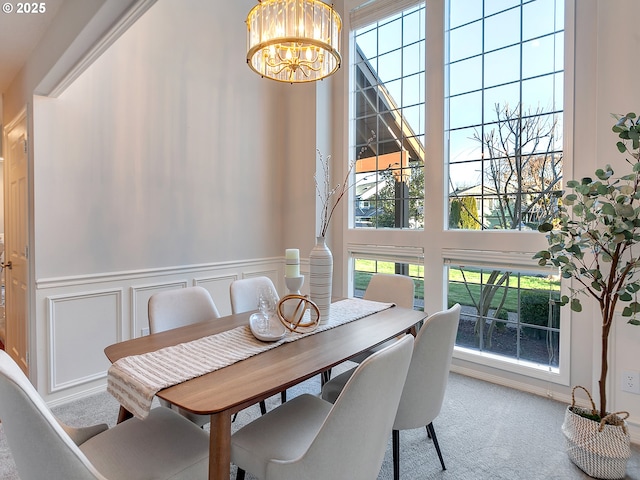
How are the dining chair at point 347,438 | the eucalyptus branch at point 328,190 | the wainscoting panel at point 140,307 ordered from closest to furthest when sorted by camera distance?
the dining chair at point 347,438 < the wainscoting panel at point 140,307 < the eucalyptus branch at point 328,190

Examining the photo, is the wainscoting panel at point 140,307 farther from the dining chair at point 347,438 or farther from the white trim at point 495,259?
the white trim at point 495,259

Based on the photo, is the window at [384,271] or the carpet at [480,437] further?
the window at [384,271]

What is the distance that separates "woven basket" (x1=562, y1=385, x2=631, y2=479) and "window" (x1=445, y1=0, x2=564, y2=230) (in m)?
1.36

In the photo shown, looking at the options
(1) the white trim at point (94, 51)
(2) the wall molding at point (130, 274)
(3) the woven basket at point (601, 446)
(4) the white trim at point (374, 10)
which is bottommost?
(3) the woven basket at point (601, 446)

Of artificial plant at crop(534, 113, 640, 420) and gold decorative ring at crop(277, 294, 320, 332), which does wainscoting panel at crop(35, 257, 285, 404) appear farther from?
artificial plant at crop(534, 113, 640, 420)

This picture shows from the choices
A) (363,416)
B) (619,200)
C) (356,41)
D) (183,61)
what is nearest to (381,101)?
(356,41)

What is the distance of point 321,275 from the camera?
2.00m

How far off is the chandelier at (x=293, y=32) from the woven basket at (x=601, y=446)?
213 centimetres

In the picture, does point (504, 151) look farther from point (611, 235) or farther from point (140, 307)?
point (140, 307)

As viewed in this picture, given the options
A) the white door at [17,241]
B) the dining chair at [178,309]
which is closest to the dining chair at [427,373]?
the dining chair at [178,309]

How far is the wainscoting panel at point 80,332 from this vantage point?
2.52 m

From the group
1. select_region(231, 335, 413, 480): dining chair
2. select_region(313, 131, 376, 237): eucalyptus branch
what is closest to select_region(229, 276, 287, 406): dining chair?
select_region(231, 335, 413, 480): dining chair

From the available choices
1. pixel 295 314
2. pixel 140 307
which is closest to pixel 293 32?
pixel 295 314

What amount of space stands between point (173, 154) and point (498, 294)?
2914 millimetres
